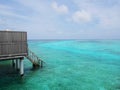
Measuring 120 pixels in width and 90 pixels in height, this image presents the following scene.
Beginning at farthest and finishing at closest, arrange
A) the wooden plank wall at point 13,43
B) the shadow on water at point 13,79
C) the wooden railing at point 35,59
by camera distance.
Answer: the wooden railing at point 35,59 < the shadow on water at point 13,79 < the wooden plank wall at point 13,43

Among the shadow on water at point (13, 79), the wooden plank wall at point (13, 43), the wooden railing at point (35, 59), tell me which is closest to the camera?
the wooden plank wall at point (13, 43)

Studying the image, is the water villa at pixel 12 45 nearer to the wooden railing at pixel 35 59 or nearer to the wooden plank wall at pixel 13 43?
the wooden plank wall at pixel 13 43

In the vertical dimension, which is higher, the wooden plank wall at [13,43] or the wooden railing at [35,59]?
the wooden plank wall at [13,43]

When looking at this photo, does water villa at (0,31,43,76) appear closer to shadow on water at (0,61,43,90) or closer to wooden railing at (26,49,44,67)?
shadow on water at (0,61,43,90)

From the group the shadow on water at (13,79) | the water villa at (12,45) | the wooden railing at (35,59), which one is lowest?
the shadow on water at (13,79)

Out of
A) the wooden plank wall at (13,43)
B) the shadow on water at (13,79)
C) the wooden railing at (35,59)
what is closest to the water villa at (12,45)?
the wooden plank wall at (13,43)

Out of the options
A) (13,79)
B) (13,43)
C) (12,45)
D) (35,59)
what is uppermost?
(13,43)

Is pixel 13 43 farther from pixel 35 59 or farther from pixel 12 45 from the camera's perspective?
pixel 35 59

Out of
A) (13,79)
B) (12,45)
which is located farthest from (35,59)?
(12,45)

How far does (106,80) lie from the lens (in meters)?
21.3

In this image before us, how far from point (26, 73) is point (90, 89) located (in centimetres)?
1037

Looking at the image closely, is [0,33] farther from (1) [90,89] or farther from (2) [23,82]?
(1) [90,89]

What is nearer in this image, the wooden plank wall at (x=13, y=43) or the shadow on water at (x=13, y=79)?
the wooden plank wall at (x=13, y=43)

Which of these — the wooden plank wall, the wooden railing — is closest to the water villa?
the wooden plank wall
